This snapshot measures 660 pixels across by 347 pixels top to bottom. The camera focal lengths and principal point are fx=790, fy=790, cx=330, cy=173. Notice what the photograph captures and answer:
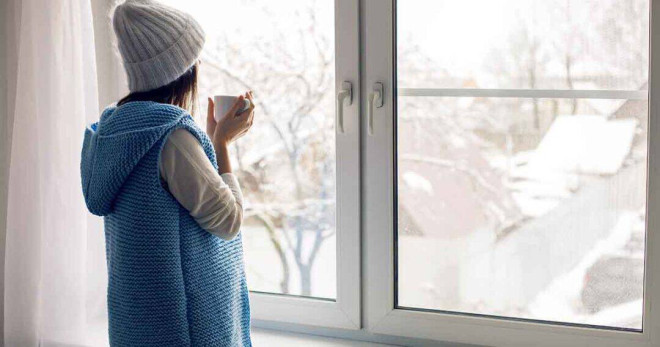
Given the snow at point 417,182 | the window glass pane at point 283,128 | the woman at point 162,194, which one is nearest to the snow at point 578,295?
the snow at point 417,182

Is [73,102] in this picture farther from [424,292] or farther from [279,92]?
[424,292]

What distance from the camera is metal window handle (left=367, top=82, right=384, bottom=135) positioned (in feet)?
6.75

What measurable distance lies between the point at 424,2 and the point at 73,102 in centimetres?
96

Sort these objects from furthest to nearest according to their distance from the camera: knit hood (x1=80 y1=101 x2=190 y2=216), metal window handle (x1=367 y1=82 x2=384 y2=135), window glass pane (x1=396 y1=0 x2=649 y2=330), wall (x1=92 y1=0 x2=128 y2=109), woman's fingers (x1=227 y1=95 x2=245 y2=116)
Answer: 1. wall (x1=92 y1=0 x2=128 y2=109)
2. metal window handle (x1=367 y1=82 x2=384 y2=135)
3. window glass pane (x1=396 y1=0 x2=649 y2=330)
4. woman's fingers (x1=227 y1=95 x2=245 y2=116)
5. knit hood (x1=80 y1=101 x2=190 y2=216)

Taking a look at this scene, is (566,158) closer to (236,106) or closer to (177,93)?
(236,106)

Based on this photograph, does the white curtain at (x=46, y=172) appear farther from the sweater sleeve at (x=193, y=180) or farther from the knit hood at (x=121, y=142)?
the sweater sleeve at (x=193, y=180)

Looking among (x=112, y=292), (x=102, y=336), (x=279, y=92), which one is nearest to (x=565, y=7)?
(x=279, y=92)

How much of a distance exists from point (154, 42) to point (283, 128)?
811 millimetres

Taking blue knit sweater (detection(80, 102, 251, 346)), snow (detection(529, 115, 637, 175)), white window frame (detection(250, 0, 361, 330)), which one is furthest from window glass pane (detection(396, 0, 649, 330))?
blue knit sweater (detection(80, 102, 251, 346))

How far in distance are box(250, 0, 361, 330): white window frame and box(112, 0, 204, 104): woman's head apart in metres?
0.66

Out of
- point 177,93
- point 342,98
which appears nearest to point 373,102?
point 342,98

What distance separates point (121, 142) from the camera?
1.45 metres

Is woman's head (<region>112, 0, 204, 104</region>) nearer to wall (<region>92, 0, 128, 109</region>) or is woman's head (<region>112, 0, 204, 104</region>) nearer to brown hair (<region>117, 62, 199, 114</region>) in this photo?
brown hair (<region>117, 62, 199, 114</region>)

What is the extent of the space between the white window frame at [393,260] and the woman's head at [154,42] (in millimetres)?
684
